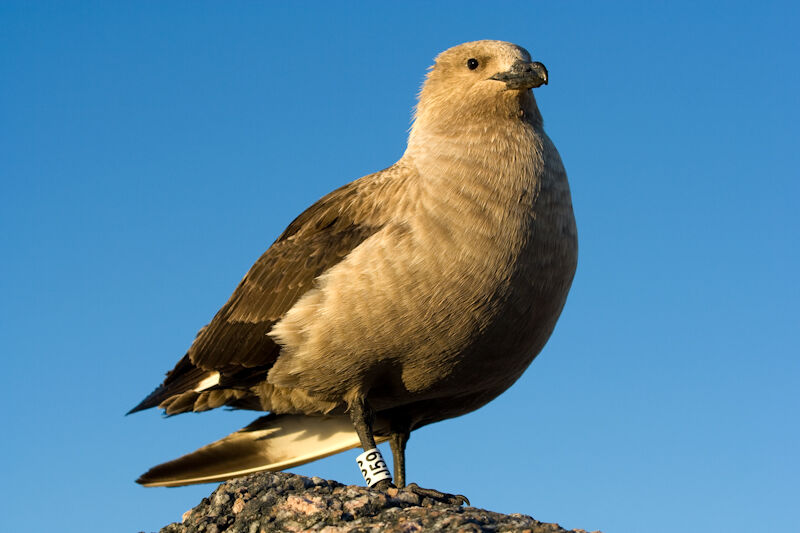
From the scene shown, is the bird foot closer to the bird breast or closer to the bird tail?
the bird breast

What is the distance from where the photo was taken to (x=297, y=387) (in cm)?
632

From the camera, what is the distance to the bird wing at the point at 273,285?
6.31m

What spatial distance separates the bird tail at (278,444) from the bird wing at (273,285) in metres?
0.56

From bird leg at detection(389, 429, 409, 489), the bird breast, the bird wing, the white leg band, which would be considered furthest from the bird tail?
the white leg band

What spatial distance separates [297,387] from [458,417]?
152 centimetres

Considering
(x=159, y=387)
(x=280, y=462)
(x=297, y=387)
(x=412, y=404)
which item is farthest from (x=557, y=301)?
(x=159, y=387)

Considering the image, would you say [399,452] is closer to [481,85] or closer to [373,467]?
[373,467]

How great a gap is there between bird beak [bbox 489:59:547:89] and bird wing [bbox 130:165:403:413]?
1054 millimetres

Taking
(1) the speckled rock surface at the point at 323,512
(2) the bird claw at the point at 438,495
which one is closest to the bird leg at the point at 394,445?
(2) the bird claw at the point at 438,495

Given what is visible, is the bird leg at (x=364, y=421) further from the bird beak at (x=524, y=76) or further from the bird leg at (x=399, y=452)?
the bird beak at (x=524, y=76)

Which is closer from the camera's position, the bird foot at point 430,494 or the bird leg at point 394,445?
the bird foot at point 430,494

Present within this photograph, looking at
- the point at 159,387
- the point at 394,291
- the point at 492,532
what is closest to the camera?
the point at 492,532

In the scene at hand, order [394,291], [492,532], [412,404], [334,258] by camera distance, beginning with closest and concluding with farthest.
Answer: [492,532]
[394,291]
[334,258]
[412,404]

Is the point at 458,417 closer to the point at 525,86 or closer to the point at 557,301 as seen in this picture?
the point at 557,301
